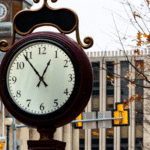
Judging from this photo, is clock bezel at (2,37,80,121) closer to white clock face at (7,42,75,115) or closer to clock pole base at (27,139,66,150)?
white clock face at (7,42,75,115)

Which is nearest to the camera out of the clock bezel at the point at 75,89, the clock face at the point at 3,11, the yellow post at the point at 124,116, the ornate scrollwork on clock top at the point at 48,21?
the clock bezel at the point at 75,89

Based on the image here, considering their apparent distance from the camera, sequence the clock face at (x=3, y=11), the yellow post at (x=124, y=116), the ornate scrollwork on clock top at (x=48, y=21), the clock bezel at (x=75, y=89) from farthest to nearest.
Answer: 1. the clock face at (x=3, y=11)
2. the yellow post at (x=124, y=116)
3. the ornate scrollwork on clock top at (x=48, y=21)
4. the clock bezel at (x=75, y=89)

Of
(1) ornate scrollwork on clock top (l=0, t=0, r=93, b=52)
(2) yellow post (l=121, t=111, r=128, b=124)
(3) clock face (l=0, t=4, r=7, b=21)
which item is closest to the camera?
(1) ornate scrollwork on clock top (l=0, t=0, r=93, b=52)

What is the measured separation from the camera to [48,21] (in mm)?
2480

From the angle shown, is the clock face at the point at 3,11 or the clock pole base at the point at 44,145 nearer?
the clock pole base at the point at 44,145

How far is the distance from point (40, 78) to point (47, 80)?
5 centimetres

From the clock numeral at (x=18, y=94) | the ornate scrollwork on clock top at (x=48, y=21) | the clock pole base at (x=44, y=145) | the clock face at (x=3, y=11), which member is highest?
the clock face at (x=3, y=11)

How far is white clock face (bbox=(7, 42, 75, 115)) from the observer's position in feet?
7.63

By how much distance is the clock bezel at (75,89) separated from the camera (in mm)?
2301

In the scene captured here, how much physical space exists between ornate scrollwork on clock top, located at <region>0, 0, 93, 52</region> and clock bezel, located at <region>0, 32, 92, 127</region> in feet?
0.26

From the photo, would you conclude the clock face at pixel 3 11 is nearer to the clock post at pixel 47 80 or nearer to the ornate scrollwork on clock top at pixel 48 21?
the ornate scrollwork on clock top at pixel 48 21

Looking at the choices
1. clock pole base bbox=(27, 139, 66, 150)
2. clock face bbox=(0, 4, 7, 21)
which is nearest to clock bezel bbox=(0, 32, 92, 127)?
clock pole base bbox=(27, 139, 66, 150)

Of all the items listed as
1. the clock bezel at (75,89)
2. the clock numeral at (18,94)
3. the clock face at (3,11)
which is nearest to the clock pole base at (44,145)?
the clock bezel at (75,89)

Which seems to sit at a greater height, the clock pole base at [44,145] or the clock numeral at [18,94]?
the clock numeral at [18,94]
